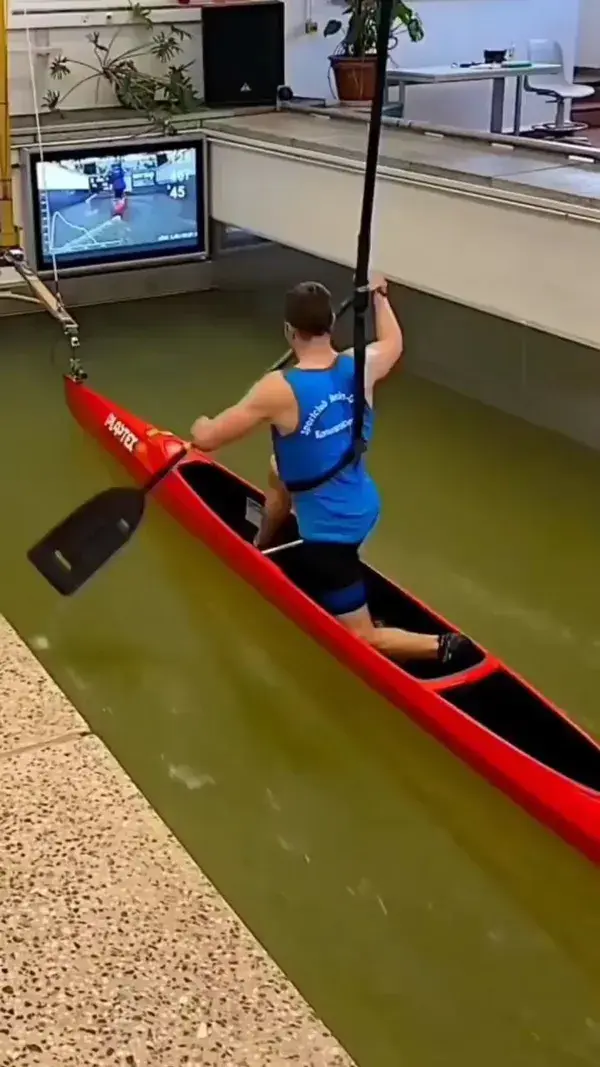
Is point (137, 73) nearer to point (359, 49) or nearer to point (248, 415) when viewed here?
point (359, 49)

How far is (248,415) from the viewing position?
2768 millimetres

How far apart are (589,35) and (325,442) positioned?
698 cm

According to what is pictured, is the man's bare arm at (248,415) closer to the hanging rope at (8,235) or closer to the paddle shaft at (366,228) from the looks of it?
the paddle shaft at (366,228)

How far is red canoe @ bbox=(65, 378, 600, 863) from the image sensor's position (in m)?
2.35

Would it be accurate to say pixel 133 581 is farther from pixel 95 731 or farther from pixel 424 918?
pixel 424 918

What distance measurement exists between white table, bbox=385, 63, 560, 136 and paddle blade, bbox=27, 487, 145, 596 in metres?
3.58

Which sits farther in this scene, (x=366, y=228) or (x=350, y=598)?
(x=350, y=598)

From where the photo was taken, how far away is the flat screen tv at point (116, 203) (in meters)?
5.46

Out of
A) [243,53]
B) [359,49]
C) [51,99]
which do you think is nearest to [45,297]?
[51,99]

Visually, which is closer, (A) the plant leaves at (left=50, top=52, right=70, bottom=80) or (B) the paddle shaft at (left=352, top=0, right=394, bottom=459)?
(B) the paddle shaft at (left=352, top=0, right=394, bottom=459)

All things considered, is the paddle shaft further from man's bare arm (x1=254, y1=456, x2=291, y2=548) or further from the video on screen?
the video on screen

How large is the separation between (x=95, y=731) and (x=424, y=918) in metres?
0.88

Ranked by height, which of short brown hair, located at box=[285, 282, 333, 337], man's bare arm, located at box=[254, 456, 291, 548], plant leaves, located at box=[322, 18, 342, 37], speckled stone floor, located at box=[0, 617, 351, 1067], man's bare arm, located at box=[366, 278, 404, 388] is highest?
plant leaves, located at box=[322, 18, 342, 37]

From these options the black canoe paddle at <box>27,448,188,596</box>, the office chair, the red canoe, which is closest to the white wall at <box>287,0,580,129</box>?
the office chair
